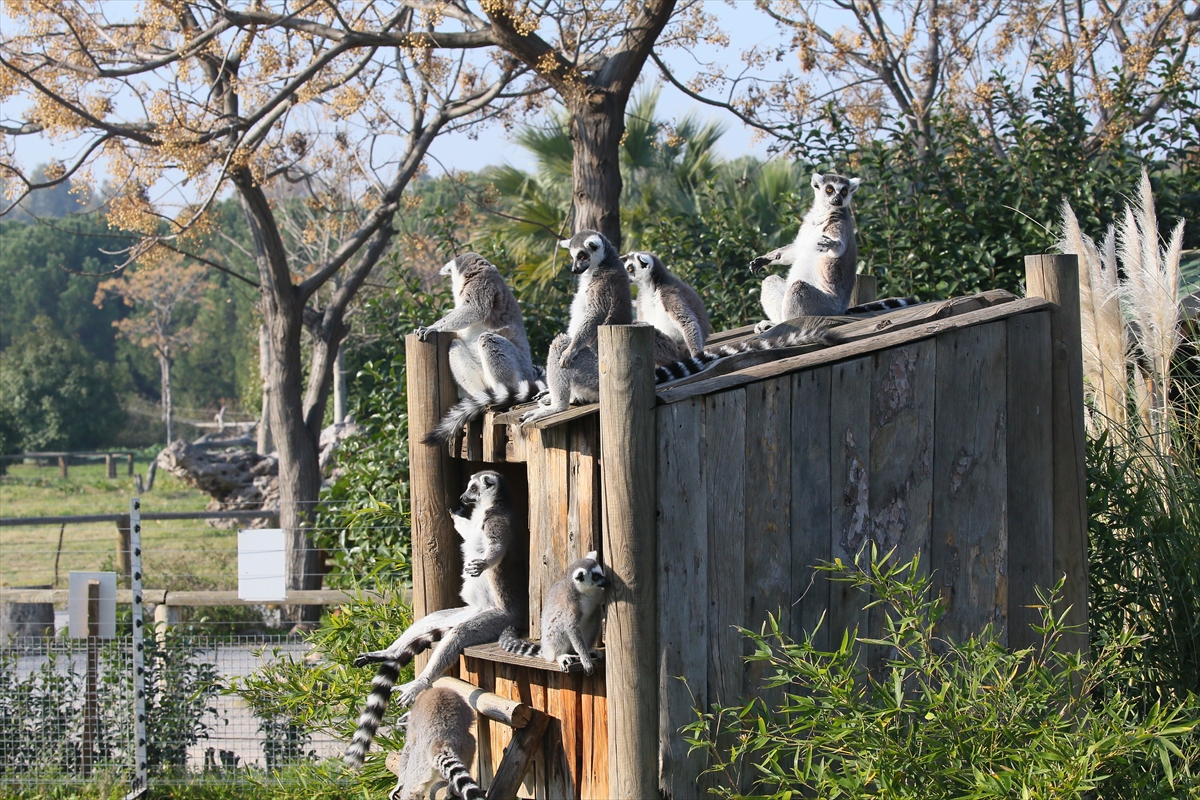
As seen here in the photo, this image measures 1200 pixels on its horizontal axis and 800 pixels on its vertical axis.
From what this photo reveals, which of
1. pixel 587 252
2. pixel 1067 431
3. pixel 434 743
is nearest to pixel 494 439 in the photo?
pixel 587 252

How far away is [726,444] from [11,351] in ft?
123

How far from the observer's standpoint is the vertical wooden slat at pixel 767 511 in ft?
10.6

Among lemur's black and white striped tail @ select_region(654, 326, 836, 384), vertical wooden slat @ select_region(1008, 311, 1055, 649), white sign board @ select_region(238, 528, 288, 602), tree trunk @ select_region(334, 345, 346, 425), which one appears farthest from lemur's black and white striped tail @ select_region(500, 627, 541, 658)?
tree trunk @ select_region(334, 345, 346, 425)

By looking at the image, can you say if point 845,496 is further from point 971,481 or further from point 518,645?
point 518,645

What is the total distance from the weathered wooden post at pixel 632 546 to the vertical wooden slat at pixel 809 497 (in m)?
0.48

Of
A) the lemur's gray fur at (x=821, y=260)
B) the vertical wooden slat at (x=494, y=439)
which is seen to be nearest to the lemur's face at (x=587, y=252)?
the vertical wooden slat at (x=494, y=439)

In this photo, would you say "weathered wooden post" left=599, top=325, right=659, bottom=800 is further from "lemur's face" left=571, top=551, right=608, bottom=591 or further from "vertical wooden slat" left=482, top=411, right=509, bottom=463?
"vertical wooden slat" left=482, top=411, right=509, bottom=463

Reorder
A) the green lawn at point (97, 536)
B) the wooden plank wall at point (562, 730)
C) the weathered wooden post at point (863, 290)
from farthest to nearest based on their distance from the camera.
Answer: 1. the green lawn at point (97, 536)
2. the weathered wooden post at point (863, 290)
3. the wooden plank wall at point (562, 730)

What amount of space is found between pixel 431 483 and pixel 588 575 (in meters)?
1.34

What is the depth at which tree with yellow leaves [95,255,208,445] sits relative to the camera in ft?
117

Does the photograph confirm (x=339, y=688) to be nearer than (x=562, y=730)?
No

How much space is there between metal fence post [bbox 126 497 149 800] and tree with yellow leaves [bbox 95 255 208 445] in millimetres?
28818

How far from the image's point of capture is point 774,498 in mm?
3271

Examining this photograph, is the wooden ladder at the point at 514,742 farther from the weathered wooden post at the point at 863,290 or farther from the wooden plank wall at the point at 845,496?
the weathered wooden post at the point at 863,290
